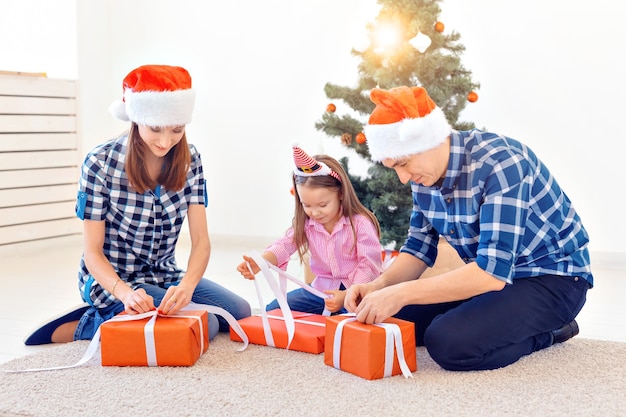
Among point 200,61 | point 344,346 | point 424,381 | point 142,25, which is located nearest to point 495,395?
point 424,381

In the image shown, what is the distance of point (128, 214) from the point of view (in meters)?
2.32

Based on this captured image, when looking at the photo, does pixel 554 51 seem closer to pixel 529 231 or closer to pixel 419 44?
pixel 419 44

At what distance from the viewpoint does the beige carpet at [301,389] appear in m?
1.78

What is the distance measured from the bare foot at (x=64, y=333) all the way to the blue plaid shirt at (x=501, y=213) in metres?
1.14

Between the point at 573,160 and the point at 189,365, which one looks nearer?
the point at 189,365

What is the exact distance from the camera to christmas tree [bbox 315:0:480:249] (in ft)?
10.8

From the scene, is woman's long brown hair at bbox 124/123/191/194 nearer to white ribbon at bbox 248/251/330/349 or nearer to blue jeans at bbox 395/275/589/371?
white ribbon at bbox 248/251/330/349

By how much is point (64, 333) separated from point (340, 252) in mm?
943

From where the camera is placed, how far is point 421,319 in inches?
91.6

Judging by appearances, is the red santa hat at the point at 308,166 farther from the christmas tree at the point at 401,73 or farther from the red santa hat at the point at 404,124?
the christmas tree at the point at 401,73

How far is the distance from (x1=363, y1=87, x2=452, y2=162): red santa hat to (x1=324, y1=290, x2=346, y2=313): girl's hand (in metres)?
0.59

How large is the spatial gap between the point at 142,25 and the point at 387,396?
3.57m

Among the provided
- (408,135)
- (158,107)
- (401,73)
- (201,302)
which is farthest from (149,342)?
(401,73)

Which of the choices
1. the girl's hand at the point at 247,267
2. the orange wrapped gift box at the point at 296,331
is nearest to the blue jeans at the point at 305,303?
the orange wrapped gift box at the point at 296,331
